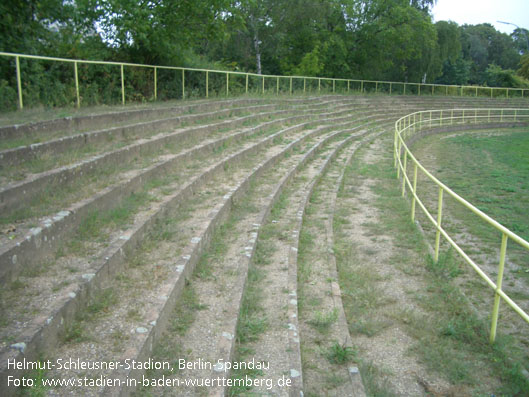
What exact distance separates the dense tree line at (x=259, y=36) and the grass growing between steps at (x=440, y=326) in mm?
7849

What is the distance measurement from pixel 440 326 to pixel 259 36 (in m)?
34.5

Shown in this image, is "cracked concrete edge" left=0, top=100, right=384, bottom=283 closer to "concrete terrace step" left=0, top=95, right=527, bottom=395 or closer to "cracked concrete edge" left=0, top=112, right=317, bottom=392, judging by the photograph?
"concrete terrace step" left=0, top=95, right=527, bottom=395

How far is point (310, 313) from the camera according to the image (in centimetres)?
455

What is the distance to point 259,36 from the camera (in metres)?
A: 35.8

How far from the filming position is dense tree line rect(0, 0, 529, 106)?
13461 millimetres

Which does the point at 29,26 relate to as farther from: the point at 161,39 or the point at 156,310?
the point at 156,310

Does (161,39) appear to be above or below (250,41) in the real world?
below

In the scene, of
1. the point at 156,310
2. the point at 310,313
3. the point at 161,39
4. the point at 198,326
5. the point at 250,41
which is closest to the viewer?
the point at 156,310

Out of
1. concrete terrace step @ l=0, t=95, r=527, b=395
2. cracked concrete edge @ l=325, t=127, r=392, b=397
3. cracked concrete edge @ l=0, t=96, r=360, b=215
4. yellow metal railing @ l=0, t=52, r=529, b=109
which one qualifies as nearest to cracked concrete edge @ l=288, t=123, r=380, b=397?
concrete terrace step @ l=0, t=95, r=527, b=395

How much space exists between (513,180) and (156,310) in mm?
12199

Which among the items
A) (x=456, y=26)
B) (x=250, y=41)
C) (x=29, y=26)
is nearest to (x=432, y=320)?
(x=29, y=26)

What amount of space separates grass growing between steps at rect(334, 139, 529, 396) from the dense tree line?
785 cm

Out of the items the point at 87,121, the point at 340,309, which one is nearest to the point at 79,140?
the point at 87,121

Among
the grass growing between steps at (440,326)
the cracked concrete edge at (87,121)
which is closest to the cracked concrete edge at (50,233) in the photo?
the cracked concrete edge at (87,121)
